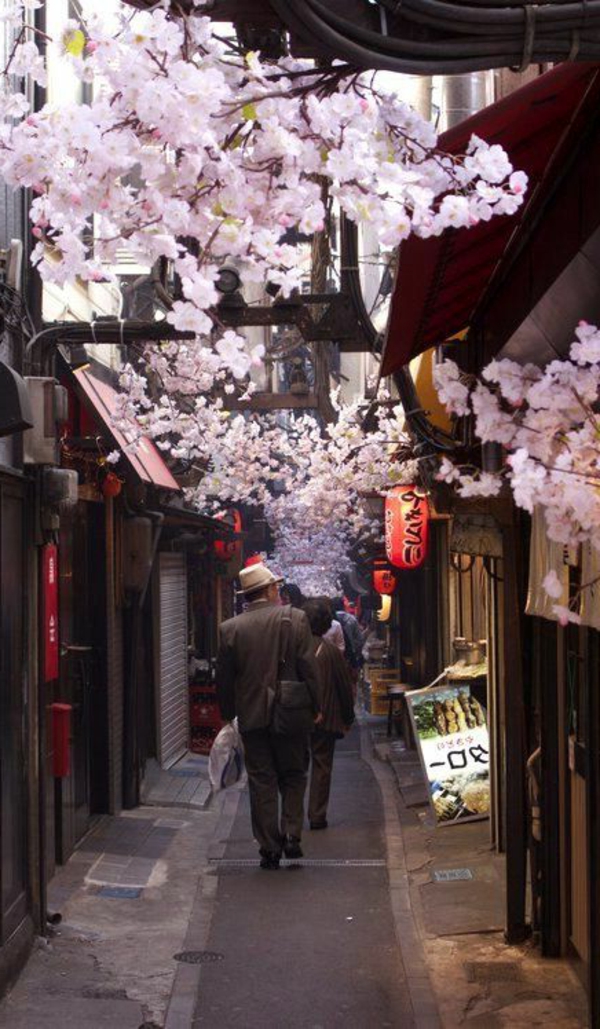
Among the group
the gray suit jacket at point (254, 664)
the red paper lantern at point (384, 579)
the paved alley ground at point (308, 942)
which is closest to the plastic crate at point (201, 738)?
the paved alley ground at point (308, 942)

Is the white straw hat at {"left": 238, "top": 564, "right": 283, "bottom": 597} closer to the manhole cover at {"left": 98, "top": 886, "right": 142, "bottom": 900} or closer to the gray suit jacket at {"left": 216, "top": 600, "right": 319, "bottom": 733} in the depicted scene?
the gray suit jacket at {"left": 216, "top": 600, "right": 319, "bottom": 733}

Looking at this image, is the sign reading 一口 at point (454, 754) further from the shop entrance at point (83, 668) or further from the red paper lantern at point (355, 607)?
the red paper lantern at point (355, 607)

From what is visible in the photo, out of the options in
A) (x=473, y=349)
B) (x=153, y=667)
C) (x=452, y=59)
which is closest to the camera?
(x=452, y=59)

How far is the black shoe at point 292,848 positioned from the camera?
41.9ft

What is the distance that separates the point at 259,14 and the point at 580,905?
6.08 m

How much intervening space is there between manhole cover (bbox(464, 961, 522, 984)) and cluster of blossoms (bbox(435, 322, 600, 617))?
4.56 m

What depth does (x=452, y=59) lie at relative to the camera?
159 inches

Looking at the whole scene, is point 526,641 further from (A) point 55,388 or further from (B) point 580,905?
(A) point 55,388

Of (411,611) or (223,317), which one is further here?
(411,611)

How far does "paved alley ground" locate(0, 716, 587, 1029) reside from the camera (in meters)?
8.37

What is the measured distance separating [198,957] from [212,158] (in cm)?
698

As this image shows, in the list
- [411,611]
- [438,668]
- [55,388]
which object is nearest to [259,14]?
[55,388]

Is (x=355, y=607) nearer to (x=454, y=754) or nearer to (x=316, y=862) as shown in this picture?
(x=454, y=754)

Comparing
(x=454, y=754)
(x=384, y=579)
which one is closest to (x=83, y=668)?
(x=454, y=754)
